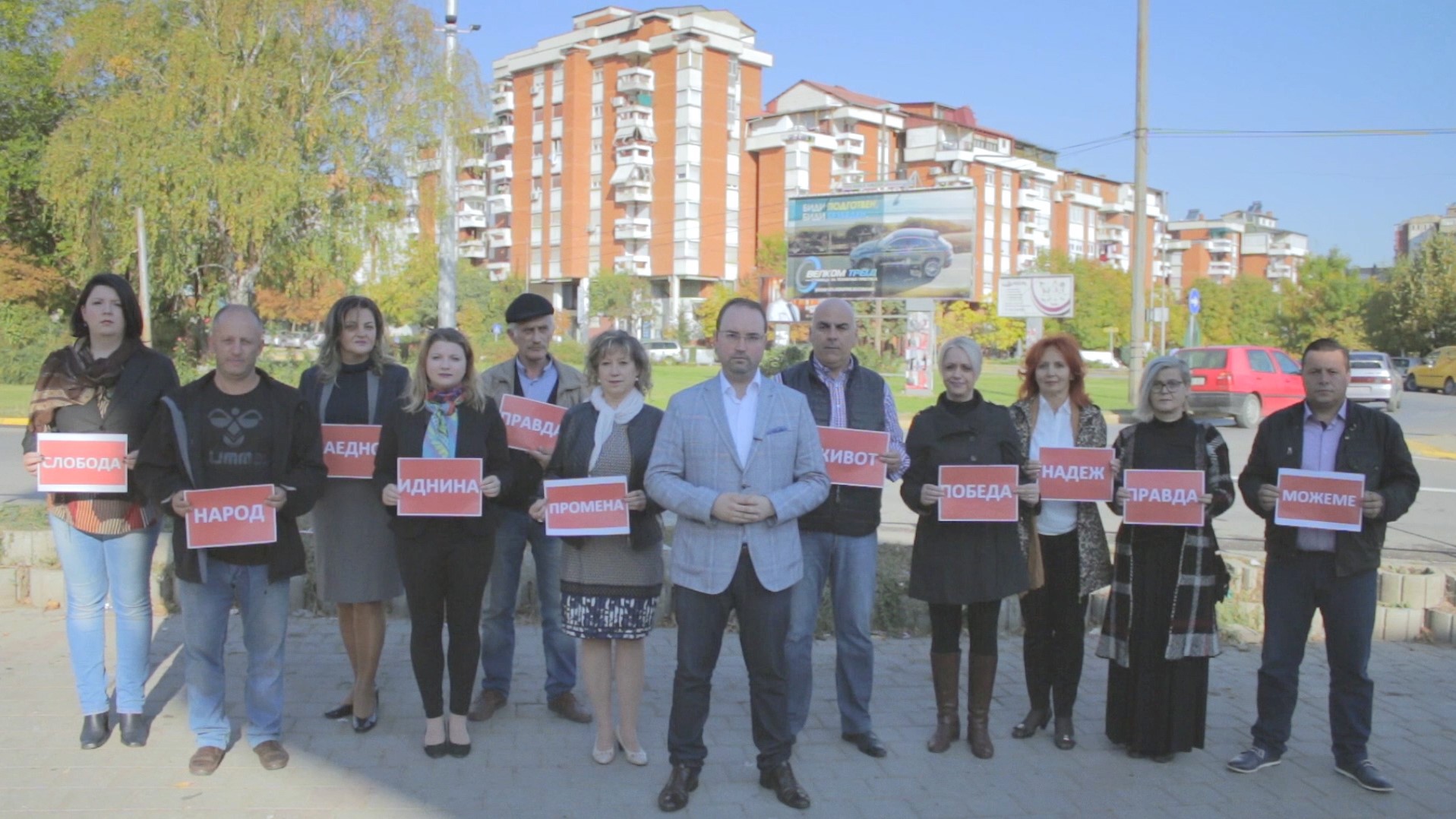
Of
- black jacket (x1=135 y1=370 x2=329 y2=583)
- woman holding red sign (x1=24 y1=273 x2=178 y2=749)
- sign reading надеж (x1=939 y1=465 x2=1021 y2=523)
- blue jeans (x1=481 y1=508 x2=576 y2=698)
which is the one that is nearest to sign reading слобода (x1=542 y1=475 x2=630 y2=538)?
blue jeans (x1=481 y1=508 x2=576 y2=698)

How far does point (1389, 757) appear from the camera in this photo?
212 inches

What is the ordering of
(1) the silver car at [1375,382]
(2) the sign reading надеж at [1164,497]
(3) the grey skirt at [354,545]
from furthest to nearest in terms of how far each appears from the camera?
(1) the silver car at [1375,382]
(3) the grey skirt at [354,545]
(2) the sign reading надеж at [1164,497]

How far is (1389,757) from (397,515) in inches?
195

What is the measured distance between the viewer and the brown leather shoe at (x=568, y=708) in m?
5.61

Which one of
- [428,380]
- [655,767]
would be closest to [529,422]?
[428,380]

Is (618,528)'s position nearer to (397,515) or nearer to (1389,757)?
(397,515)

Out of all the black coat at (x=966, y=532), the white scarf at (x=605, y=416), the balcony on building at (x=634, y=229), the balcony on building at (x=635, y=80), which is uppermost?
the balcony on building at (x=635, y=80)

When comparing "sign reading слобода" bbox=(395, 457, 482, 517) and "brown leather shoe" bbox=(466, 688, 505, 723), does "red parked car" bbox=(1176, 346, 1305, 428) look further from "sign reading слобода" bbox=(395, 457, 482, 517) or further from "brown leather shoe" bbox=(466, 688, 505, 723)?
"sign reading слобода" bbox=(395, 457, 482, 517)

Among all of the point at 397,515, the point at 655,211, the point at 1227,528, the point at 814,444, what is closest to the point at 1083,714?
the point at 814,444

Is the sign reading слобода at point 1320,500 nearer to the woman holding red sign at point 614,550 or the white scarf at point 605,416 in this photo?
the woman holding red sign at point 614,550

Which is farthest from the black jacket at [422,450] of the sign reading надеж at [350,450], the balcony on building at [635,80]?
the balcony on building at [635,80]

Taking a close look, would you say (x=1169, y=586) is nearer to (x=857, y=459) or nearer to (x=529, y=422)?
(x=857, y=459)

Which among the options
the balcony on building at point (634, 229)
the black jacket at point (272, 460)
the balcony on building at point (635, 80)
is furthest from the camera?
the balcony on building at point (634, 229)

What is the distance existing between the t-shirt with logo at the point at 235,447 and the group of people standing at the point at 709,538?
0.04 ft
